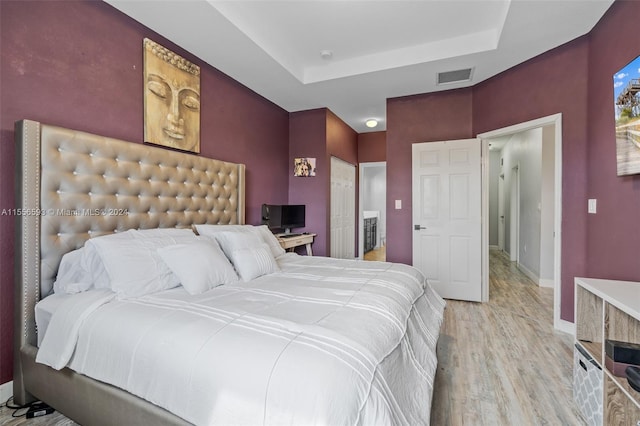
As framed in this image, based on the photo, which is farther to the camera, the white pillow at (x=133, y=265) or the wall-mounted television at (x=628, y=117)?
the wall-mounted television at (x=628, y=117)

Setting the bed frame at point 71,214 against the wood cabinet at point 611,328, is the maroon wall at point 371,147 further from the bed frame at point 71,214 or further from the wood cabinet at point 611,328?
the wood cabinet at point 611,328

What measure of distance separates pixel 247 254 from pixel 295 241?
1741 millimetres

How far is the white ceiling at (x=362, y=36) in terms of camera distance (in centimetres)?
240

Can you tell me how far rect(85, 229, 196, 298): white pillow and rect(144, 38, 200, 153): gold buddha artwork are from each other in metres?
1.04

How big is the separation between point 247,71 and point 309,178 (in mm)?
1798

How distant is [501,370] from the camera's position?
2.10 meters

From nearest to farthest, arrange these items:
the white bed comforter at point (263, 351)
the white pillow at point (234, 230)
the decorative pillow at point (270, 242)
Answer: the white bed comforter at point (263, 351) → the white pillow at point (234, 230) → the decorative pillow at point (270, 242)

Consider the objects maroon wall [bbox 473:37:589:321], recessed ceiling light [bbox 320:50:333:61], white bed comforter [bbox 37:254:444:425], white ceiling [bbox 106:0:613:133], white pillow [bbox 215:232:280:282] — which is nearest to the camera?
white bed comforter [bbox 37:254:444:425]

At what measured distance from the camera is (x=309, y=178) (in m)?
4.62

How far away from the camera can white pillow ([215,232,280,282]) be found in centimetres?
210

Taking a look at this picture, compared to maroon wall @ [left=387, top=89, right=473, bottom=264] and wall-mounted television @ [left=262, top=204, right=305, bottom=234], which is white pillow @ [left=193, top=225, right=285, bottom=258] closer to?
wall-mounted television @ [left=262, top=204, right=305, bottom=234]

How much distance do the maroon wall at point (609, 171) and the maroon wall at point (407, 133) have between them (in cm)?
144

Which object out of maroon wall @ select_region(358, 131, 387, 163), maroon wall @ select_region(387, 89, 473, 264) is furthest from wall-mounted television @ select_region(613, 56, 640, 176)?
maroon wall @ select_region(358, 131, 387, 163)

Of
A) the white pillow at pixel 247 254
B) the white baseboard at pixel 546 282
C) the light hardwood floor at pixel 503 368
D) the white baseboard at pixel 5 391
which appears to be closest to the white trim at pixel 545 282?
the white baseboard at pixel 546 282
